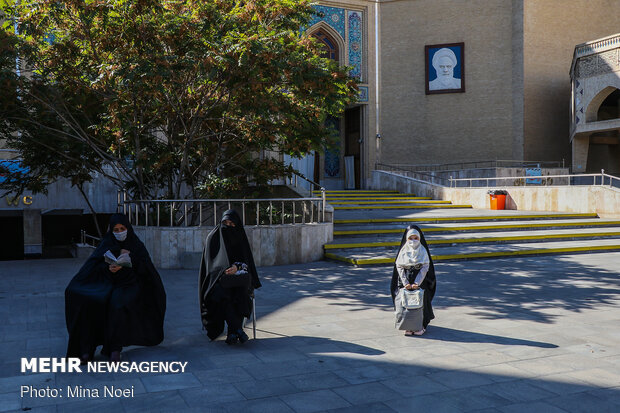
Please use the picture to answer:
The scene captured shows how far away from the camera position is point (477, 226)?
51.9ft

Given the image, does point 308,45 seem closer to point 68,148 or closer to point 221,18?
point 221,18

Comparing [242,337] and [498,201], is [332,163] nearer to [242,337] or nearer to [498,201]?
[498,201]

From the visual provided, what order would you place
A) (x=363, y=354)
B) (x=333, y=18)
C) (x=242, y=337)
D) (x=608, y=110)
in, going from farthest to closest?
(x=608, y=110) → (x=333, y=18) → (x=242, y=337) → (x=363, y=354)

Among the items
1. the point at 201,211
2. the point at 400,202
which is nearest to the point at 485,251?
the point at 201,211

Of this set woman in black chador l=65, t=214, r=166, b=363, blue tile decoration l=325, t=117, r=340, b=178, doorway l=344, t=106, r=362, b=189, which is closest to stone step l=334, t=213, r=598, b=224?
woman in black chador l=65, t=214, r=166, b=363

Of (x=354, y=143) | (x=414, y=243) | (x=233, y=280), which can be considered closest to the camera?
(x=233, y=280)

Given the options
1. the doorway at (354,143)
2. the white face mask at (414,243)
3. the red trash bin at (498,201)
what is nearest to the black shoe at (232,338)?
the white face mask at (414,243)

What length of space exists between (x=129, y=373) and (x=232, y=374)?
0.95m

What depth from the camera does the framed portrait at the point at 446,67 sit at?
2905 centimetres

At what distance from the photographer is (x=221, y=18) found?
417 inches

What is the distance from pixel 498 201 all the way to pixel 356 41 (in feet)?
35.9

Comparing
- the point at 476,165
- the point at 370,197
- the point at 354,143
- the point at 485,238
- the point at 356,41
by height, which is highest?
the point at 356,41

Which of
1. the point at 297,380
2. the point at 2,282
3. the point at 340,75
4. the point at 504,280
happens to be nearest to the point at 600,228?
the point at 504,280

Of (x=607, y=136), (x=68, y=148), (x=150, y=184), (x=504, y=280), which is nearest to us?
(x=504, y=280)
